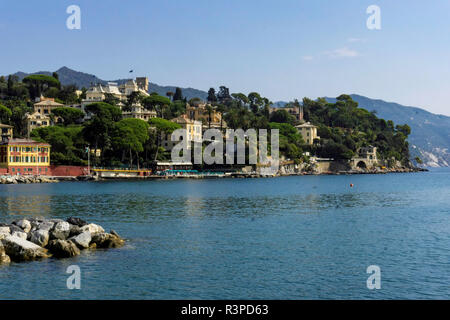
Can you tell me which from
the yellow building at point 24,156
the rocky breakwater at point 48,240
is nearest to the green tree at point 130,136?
the yellow building at point 24,156

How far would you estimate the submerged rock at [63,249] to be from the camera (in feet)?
74.1

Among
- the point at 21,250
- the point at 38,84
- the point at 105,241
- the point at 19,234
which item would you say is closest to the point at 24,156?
the point at 38,84

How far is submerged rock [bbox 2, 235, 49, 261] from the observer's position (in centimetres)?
2197

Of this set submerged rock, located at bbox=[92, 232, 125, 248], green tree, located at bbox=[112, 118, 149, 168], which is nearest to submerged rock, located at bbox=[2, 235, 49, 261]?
submerged rock, located at bbox=[92, 232, 125, 248]

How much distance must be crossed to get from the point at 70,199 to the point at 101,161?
51134 mm

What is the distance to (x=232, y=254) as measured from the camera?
23.7 metres

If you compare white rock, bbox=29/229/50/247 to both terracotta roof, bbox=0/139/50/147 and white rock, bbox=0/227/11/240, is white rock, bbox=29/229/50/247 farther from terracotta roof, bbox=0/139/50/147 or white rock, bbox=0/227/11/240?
terracotta roof, bbox=0/139/50/147

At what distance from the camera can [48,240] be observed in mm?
24625

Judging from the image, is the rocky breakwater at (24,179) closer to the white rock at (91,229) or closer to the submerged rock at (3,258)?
the white rock at (91,229)

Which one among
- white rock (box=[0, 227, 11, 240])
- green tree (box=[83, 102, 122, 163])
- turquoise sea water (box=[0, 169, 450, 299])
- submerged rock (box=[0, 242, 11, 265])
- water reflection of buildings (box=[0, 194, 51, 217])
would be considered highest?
green tree (box=[83, 102, 122, 163])

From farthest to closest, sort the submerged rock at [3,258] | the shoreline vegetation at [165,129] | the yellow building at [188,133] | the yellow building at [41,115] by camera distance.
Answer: the yellow building at [41,115], the yellow building at [188,133], the shoreline vegetation at [165,129], the submerged rock at [3,258]

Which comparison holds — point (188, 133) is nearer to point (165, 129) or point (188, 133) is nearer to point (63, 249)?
point (165, 129)

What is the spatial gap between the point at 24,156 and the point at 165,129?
30818 millimetres
